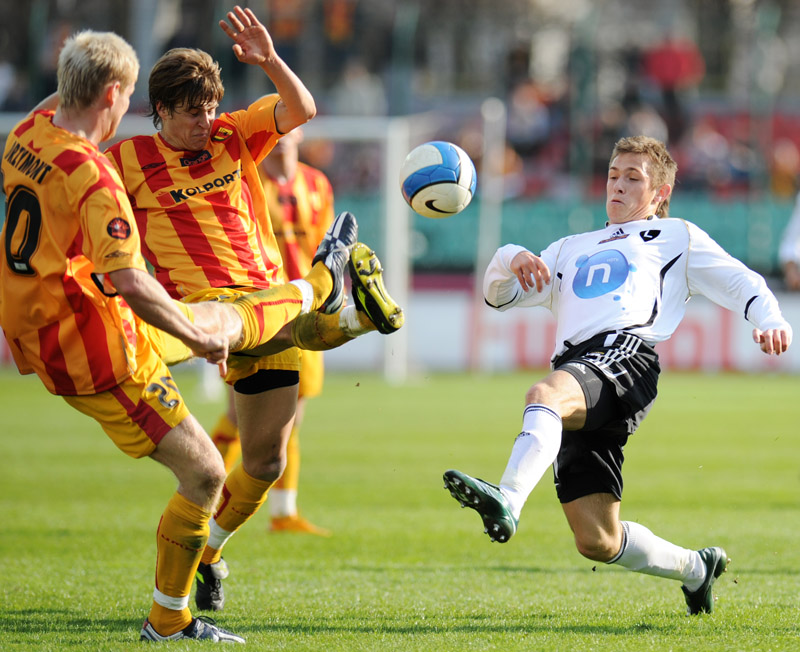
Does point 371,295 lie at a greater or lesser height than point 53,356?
greater

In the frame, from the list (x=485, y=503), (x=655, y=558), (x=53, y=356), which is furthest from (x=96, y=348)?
(x=655, y=558)

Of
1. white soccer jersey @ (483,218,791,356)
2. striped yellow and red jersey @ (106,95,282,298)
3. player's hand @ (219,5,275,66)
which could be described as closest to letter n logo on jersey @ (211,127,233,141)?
striped yellow and red jersey @ (106,95,282,298)

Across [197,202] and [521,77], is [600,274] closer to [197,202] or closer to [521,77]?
[197,202]

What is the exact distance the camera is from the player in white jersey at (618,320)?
14.5 feet

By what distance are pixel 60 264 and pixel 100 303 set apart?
222 millimetres

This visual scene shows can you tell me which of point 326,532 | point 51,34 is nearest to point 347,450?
point 326,532

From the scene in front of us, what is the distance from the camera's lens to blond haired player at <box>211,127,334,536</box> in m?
7.42

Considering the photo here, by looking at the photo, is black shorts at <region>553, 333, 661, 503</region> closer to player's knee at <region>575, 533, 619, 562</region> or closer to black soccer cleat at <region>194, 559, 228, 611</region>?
player's knee at <region>575, 533, 619, 562</region>

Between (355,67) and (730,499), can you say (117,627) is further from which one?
(355,67)

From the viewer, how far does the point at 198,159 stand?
5.02 metres

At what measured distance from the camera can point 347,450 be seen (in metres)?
11.6

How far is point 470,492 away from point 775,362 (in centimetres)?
1748


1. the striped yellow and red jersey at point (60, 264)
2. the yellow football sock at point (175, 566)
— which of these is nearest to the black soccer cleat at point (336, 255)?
the striped yellow and red jersey at point (60, 264)

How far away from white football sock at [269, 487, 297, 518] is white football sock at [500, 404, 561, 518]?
Answer: 12.1ft
